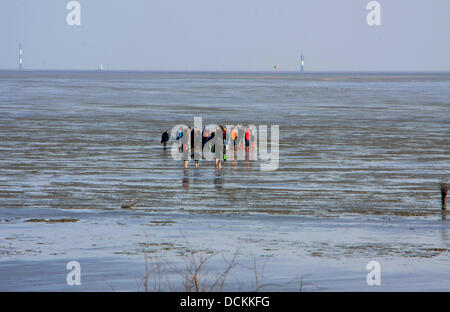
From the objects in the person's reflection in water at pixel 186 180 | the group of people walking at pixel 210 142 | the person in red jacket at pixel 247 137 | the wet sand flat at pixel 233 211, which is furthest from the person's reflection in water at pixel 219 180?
the person in red jacket at pixel 247 137

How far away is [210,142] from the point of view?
3866 cm

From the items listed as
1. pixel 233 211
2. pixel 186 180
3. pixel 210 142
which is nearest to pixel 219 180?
pixel 186 180

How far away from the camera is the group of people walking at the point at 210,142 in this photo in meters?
34.8

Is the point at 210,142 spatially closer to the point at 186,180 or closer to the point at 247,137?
the point at 247,137

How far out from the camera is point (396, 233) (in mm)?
20766

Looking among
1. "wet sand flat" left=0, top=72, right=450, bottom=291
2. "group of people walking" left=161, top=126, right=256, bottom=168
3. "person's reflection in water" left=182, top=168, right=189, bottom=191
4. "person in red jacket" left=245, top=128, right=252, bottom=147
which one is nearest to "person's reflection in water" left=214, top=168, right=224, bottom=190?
"wet sand flat" left=0, top=72, right=450, bottom=291

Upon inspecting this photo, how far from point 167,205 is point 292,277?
9.22 m

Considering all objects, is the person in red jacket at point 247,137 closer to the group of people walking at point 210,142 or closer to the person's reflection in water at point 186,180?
the group of people walking at point 210,142

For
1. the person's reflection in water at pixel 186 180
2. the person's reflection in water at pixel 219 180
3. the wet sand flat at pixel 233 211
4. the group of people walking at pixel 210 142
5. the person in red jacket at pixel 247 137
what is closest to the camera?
the wet sand flat at pixel 233 211

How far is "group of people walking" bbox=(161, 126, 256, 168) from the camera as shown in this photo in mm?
34844

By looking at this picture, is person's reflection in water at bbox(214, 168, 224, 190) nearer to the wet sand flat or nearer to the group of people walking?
the wet sand flat

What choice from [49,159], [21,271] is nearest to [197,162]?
[49,159]
